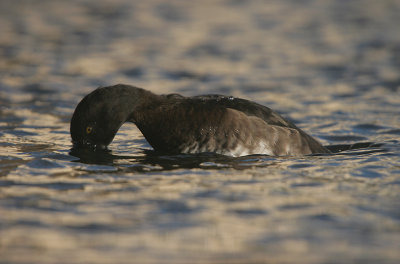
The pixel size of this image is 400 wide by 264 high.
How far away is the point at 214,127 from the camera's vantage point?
747cm

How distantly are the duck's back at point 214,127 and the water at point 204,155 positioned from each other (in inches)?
6.2

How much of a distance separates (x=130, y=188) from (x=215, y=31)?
8590 millimetres

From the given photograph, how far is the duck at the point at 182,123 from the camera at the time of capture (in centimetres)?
746

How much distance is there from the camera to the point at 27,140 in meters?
8.53

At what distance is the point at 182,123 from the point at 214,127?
344 millimetres

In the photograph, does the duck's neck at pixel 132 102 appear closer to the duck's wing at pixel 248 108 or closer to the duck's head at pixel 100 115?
the duck's head at pixel 100 115

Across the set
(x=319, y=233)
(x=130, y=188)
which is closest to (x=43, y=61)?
(x=130, y=188)

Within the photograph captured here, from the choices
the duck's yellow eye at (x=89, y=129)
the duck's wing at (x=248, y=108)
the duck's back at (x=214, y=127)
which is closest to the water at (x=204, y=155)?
the duck's back at (x=214, y=127)

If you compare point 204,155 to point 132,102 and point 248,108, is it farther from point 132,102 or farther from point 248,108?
point 132,102

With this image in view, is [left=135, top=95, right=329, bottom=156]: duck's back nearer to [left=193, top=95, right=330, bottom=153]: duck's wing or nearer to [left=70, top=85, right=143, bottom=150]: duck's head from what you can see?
[left=193, top=95, right=330, bottom=153]: duck's wing

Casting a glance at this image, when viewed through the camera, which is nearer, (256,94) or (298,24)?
(256,94)

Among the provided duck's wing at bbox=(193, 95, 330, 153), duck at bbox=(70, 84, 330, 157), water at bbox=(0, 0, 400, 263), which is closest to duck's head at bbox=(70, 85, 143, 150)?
duck at bbox=(70, 84, 330, 157)

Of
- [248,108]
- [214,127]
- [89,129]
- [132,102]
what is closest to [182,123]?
[214,127]

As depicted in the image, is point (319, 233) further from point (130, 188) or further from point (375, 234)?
point (130, 188)
